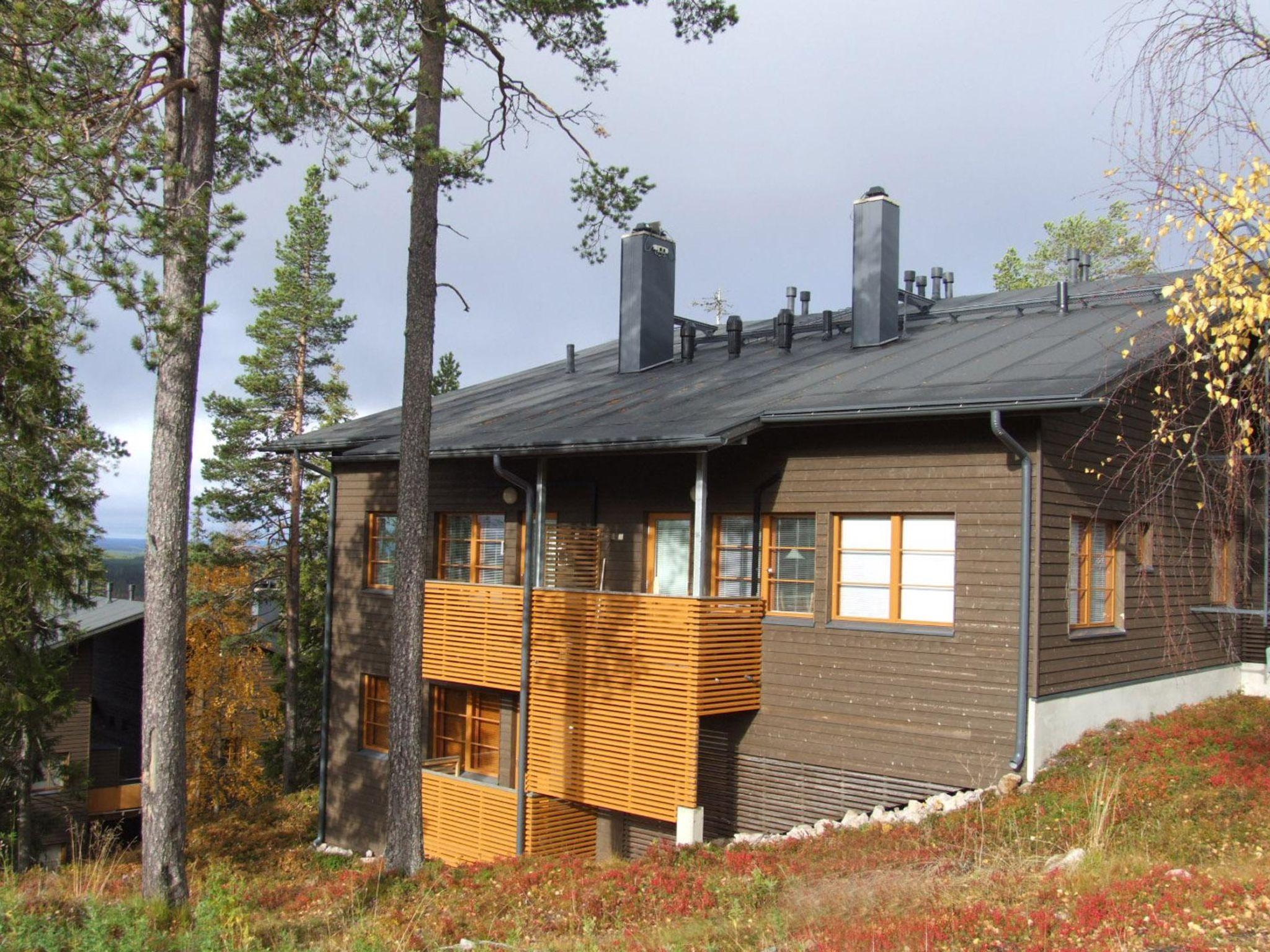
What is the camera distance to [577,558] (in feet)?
47.1

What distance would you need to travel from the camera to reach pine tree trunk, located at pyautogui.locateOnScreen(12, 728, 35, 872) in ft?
66.4

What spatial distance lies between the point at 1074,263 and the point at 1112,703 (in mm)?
9838

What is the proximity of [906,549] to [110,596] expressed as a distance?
91.0 feet

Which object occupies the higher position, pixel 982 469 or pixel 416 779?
pixel 982 469

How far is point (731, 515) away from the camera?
1339cm

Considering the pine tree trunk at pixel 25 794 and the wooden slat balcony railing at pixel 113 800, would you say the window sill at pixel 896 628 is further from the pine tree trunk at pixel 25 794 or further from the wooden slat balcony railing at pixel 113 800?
the wooden slat balcony railing at pixel 113 800

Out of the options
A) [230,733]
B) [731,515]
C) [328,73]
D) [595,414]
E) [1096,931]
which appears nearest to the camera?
[1096,931]

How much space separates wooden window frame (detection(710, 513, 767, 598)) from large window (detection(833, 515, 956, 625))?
1.01 meters

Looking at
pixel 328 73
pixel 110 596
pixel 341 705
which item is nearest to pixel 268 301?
pixel 110 596

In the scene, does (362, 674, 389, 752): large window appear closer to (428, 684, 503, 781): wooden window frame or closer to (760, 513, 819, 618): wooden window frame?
(428, 684, 503, 781): wooden window frame

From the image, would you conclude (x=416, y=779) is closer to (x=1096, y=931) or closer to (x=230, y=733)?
(x=1096, y=931)

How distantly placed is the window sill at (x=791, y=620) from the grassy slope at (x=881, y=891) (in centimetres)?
248

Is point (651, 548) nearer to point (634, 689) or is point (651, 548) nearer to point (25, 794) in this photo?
point (634, 689)

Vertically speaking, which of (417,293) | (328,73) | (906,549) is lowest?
(906,549)
